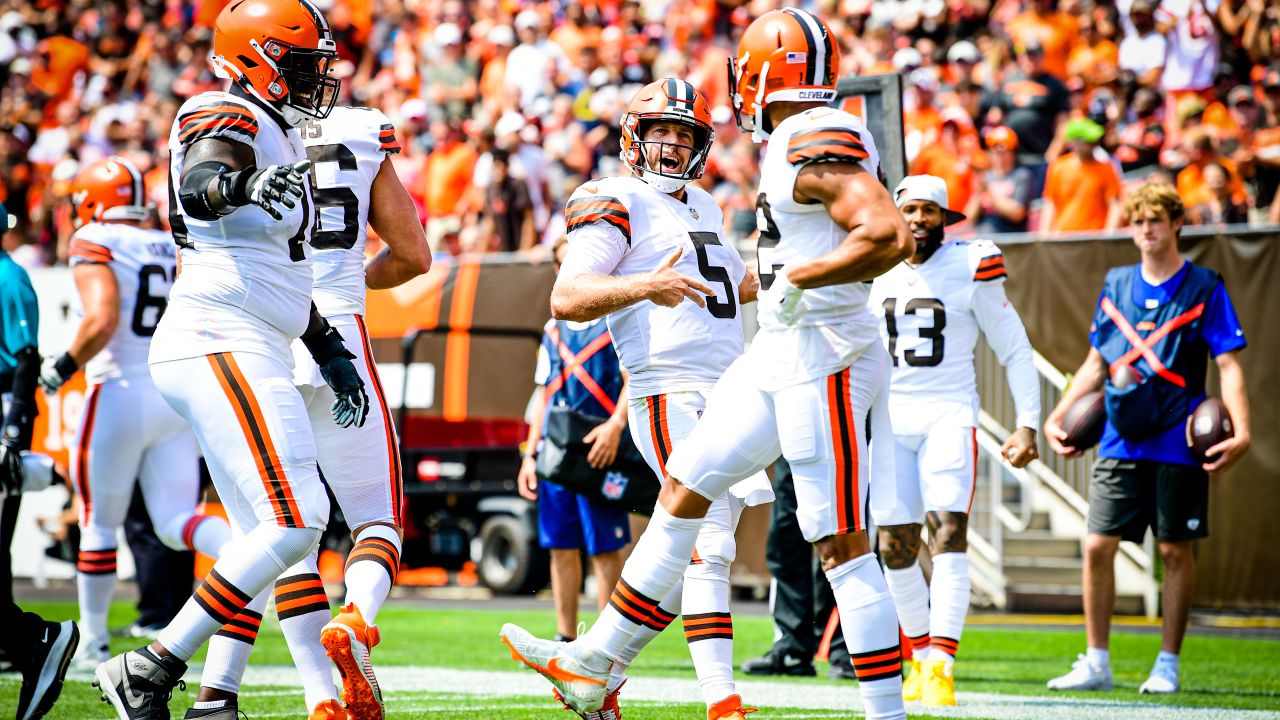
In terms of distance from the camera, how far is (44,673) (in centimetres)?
505

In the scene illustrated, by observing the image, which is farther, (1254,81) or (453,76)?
(453,76)

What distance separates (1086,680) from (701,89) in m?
9.65

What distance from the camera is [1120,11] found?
544 inches

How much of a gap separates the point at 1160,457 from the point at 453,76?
39.9ft

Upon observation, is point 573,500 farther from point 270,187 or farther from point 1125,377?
point 270,187

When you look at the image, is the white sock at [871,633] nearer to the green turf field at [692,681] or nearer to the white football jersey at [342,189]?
the green turf field at [692,681]

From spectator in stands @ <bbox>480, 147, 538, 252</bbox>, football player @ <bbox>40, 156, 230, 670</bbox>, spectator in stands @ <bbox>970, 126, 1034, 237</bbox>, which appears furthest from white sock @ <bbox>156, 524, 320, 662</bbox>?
spectator in stands @ <bbox>480, 147, 538, 252</bbox>

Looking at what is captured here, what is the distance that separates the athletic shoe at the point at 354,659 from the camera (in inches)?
163

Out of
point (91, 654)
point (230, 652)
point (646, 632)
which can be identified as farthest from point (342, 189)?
point (91, 654)

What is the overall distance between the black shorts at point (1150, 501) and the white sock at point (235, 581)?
4007mm

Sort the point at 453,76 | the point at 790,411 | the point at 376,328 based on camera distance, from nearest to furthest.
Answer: the point at 790,411 < the point at 376,328 < the point at 453,76

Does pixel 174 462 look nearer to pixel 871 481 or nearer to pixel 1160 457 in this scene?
pixel 871 481

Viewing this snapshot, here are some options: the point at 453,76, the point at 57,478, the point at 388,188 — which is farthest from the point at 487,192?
the point at 388,188

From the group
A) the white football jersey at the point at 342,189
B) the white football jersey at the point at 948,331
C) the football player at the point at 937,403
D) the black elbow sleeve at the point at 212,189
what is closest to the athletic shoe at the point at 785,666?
the football player at the point at 937,403
